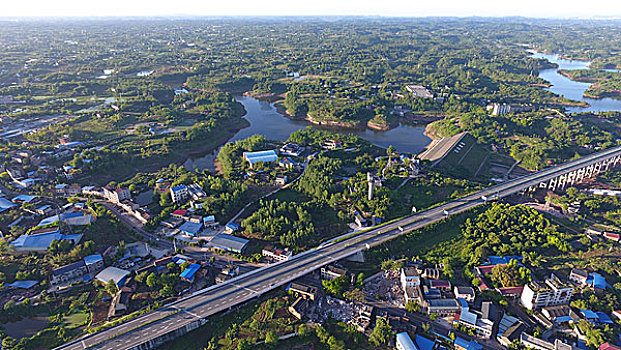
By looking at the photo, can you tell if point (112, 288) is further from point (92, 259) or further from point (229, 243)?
point (229, 243)

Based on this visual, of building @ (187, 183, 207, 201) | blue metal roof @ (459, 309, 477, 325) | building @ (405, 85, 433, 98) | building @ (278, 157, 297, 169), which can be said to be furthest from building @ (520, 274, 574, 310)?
building @ (405, 85, 433, 98)

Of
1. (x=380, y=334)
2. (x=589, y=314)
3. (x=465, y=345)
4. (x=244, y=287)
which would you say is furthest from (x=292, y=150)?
(x=589, y=314)

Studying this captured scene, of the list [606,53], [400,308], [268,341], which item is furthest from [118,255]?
[606,53]

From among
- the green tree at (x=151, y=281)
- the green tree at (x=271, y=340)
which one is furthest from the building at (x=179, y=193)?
the green tree at (x=271, y=340)

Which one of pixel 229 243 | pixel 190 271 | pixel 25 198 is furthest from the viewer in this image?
pixel 25 198

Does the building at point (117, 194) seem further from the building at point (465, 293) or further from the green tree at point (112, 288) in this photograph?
the building at point (465, 293)

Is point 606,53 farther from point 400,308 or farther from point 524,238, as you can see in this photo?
point 400,308
